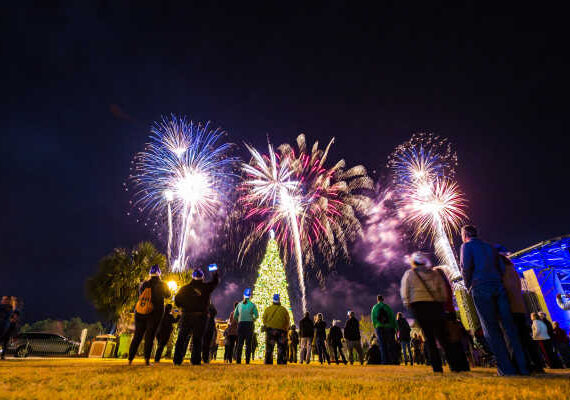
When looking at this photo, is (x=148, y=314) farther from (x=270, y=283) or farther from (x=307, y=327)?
(x=270, y=283)

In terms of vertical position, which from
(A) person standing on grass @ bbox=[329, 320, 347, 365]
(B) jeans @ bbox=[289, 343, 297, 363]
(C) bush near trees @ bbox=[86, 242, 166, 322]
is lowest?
(B) jeans @ bbox=[289, 343, 297, 363]

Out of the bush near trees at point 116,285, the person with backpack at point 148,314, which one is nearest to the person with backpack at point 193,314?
the person with backpack at point 148,314

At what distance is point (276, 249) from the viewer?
28.9 m

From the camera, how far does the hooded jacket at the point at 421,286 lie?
4738 mm

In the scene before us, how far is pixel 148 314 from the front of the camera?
6.34 m

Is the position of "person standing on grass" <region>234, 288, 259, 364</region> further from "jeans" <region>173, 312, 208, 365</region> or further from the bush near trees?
the bush near trees

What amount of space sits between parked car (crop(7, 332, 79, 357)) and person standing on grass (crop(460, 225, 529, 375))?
19.6 meters

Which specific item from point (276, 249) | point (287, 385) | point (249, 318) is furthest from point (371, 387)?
point (276, 249)

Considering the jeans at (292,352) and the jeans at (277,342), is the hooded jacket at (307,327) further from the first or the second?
the jeans at (292,352)

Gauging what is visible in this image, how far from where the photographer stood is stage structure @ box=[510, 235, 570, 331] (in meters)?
19.2

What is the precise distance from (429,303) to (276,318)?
4.50m

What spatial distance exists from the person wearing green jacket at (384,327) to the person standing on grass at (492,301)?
5.27m

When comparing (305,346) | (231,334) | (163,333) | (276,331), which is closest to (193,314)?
(163,333)

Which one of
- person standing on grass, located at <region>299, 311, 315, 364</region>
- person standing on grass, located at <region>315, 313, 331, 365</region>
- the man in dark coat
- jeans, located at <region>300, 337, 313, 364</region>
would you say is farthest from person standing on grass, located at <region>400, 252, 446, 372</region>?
person standing on grass, located at <region>315, 313, 331, 365</region>
